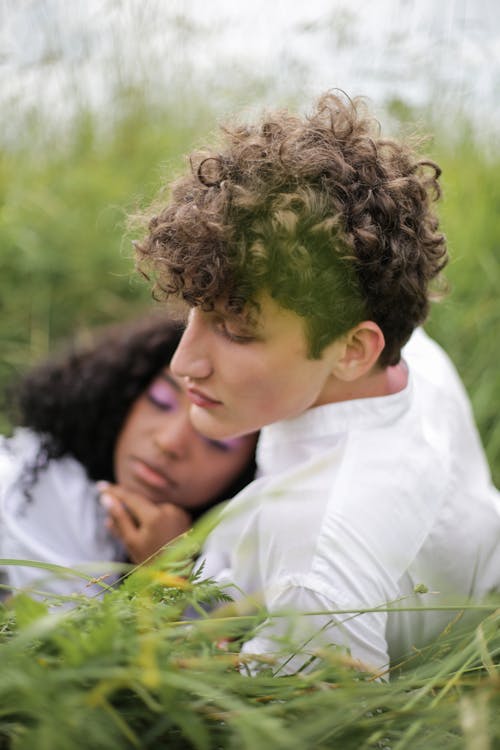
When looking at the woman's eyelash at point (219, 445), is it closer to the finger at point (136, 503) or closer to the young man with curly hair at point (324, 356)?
the finger at point (136, 503)

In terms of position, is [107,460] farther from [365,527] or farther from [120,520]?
[365,527]

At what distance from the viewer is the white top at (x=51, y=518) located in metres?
1.91

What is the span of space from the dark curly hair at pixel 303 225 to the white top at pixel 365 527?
221mm

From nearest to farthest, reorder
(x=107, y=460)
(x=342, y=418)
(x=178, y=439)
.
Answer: (x=342, y=418) → (x=178, y=439) → (x=107, y=460)

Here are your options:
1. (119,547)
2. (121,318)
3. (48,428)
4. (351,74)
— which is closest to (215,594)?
(119,547)

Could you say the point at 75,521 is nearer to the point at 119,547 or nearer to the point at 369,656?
the point at 119,547

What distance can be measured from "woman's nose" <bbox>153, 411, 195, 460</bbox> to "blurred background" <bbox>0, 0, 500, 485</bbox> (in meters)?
0.88

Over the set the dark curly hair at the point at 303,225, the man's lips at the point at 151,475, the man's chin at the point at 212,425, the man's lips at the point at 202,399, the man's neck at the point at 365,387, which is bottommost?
the man's lips at the point at 151,475

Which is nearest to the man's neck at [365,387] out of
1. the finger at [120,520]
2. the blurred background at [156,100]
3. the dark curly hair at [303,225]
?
the dark curly hair at [303,225]

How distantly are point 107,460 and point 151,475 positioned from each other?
0.34 m

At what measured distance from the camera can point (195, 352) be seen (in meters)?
1.23

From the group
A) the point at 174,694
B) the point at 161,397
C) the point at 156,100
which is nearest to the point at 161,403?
the point at 161,397

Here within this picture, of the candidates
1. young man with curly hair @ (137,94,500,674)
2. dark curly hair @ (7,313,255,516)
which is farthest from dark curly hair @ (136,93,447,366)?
dark curly hair @ (7,313,255,516)

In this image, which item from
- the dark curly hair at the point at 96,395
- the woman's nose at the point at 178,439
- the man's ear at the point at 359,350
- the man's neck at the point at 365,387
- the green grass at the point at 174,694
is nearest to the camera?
the green grass at the point at 174,694
